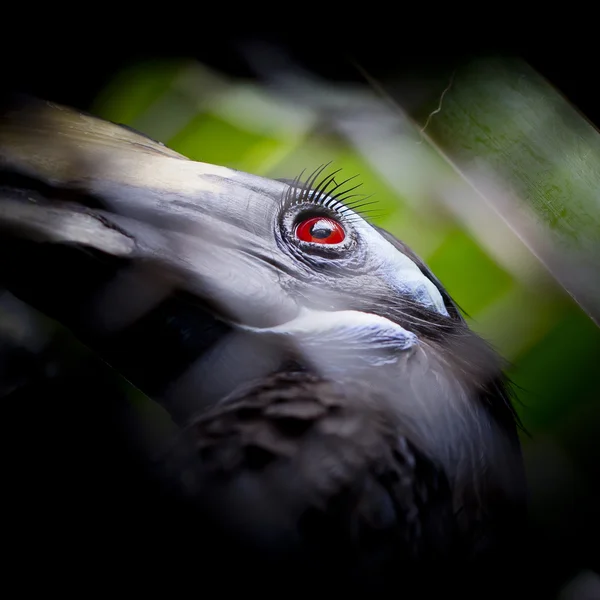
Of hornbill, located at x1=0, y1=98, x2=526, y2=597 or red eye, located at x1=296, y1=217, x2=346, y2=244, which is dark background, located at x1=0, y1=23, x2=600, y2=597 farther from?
red eye, located at x1=296, y1=217, x2=346, y2=244

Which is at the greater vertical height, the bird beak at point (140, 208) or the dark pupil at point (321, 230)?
the dark pupil at point (321, 230)

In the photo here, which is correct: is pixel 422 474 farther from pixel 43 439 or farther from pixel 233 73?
pixel 233 73

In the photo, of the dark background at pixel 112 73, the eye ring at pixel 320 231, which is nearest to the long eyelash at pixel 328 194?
the eye ring at pixel 320 231

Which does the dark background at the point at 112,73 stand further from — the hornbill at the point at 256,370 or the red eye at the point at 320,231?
the red eye at the point at 320,231

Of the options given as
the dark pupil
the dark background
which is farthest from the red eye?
the dark background

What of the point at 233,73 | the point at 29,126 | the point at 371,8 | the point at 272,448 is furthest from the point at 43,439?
the point at 371,8

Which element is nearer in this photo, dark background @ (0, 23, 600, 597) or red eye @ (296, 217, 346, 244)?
dark background @ (0, 23, 600, 597)

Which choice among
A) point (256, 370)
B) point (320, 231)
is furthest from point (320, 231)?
point (256, 370)
